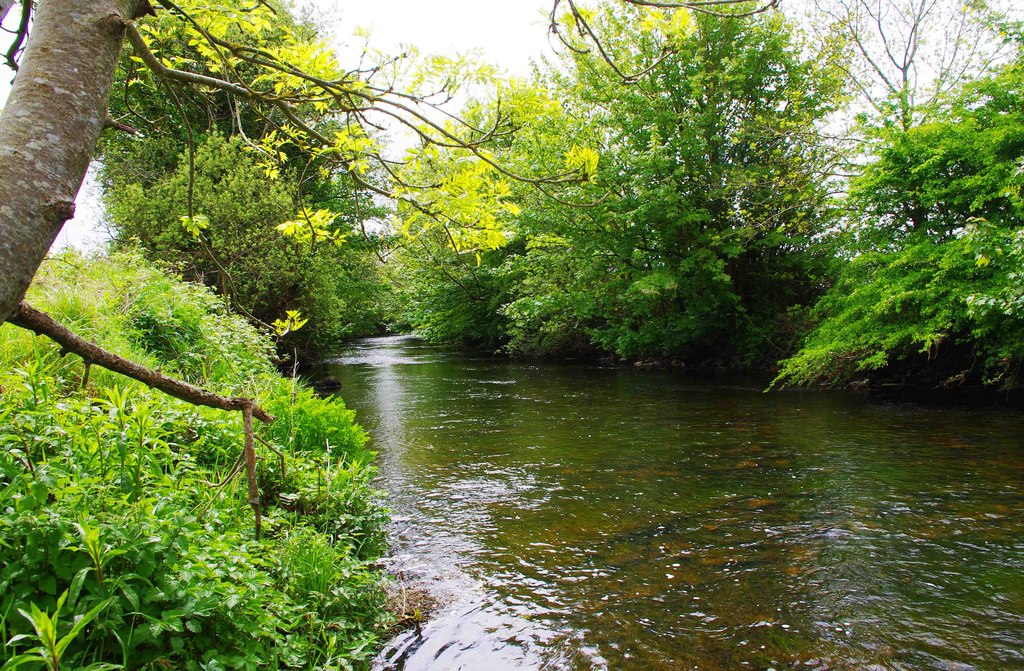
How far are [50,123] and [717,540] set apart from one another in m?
5.40

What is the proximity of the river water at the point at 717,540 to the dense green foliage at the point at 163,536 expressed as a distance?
26.1 inches

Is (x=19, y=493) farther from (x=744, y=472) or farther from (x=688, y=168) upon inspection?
(x=688, y=168)

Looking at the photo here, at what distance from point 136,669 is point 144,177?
19932mm

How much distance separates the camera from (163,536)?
2453mm

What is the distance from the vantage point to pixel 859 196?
1173cm

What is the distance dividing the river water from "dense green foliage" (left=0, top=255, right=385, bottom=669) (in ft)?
2.18

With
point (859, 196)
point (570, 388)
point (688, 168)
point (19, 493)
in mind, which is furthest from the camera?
point (688, 168)

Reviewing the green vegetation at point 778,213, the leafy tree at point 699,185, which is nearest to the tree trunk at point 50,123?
the green vegetation at point 778,213

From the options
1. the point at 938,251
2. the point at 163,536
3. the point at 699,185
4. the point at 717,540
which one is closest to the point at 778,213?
the point at 699,185

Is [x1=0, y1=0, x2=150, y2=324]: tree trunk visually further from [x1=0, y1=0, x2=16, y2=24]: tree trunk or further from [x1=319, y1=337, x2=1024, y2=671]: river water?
[x1=319, y1=337, x2=1024, y2=671]: river water

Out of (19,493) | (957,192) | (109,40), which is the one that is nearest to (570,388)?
(957,192)

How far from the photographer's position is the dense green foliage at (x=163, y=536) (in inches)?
86.4

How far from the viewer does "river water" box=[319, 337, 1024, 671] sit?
144 inches

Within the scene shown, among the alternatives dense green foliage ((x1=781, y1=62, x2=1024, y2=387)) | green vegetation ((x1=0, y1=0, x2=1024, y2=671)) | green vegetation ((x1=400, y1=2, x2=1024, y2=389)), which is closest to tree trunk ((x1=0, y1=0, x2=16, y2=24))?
green vegetation ((x1=0, y1=0, x2=1024, y2=671))
